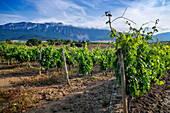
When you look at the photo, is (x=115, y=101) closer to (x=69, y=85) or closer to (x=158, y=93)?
(x=158, y=93)

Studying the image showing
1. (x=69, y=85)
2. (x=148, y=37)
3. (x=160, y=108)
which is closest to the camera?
(x=148, y=37)

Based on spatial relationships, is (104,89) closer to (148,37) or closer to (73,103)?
(73,103)

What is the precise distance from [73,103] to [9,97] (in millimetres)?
3184

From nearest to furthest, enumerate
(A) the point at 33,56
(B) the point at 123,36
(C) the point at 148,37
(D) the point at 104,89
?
(B) the point at 123,36, (C) the point at 148,37, (D) the point at 104,89, (A) the point at 33,56

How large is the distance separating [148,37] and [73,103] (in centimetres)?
410

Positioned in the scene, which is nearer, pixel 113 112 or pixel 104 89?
pixel 113 112

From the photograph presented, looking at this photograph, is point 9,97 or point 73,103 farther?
point 9,97

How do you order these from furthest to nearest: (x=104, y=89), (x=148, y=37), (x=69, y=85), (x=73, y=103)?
(x=69, y=85), (x=104, y=89), (x=73, y=103), (x=148, y=37)

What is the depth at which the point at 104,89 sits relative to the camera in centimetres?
654

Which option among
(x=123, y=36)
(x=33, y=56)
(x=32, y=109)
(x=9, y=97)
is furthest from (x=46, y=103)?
(x=33, y=56)

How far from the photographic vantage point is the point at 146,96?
532cm

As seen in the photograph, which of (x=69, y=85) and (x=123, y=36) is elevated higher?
(x=123, y=36)

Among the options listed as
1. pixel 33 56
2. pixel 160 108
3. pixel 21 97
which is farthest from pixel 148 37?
pixel 33 56

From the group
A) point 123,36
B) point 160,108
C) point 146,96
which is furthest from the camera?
point 146,96
